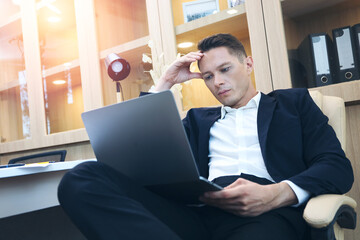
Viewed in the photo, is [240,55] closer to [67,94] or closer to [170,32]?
[170,32]

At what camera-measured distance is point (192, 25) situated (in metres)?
2.05

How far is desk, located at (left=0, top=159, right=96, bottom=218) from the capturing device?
1.07m

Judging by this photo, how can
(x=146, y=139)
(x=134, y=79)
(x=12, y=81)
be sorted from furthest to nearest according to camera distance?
(x=12, y=81) → (x=134, y=79) → (x=146, y=139)

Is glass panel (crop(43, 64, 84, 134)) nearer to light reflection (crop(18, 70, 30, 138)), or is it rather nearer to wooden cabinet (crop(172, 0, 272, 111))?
light reflection (crop(18, 70, 30, 138))

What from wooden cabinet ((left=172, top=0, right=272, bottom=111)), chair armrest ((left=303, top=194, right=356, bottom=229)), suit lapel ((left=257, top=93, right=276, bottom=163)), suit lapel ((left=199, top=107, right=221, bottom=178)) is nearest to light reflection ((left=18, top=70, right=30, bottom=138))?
wooden cabinet ((left=172, top=0, right=272, bottom=111))

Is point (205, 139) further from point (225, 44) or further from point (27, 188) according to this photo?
point (27, 188)

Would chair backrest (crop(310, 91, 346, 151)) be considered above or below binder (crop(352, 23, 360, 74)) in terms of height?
below

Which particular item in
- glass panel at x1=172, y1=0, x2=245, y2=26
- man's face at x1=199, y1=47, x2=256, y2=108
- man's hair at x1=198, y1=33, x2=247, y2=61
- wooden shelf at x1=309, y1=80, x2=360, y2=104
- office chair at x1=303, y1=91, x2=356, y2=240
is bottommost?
office chair at x1=303, y1=91, x2=356, y2=240

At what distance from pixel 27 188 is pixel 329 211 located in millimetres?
920

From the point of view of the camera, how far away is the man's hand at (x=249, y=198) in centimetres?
90

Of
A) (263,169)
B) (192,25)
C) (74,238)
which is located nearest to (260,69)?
(192,25)

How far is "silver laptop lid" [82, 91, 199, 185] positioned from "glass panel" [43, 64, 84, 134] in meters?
1.71

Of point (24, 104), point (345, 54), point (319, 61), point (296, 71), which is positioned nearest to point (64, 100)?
point (24, 104)

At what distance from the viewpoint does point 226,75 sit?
1359 mm
